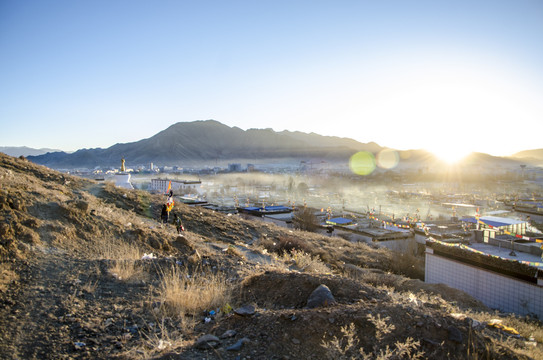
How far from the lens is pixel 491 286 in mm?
11656

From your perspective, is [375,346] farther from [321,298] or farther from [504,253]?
[504,253]

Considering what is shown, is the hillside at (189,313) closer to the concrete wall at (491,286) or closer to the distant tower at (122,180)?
the concrete wall at (491,286)

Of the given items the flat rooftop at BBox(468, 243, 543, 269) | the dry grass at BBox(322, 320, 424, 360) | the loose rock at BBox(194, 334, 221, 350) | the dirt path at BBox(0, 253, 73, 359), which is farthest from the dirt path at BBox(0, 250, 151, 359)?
the flat rooftop at BBox(468, 243, 543, 269)

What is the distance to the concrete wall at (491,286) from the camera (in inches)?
414

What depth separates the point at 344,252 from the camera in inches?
772

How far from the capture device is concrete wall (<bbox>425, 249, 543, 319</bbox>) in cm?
1052

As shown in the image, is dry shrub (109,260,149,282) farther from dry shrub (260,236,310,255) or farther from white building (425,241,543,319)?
white building (425,241,543,319)

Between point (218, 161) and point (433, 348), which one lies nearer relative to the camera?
point (433, 348)

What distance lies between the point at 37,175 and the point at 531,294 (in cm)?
2134

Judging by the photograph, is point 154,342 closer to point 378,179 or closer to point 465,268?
point 465,268

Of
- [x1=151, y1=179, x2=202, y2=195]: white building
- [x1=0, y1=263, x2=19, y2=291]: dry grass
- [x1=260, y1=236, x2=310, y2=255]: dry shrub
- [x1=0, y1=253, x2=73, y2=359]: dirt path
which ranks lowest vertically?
[x1=151, y1=179, x2=202, y2=195]: white building

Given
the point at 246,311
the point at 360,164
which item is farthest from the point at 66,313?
the point at 360,164

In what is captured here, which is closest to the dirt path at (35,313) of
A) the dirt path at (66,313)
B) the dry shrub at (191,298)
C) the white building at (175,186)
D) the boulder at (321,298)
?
the dirt path at (66,313)

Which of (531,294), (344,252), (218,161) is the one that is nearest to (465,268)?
(531,294)
